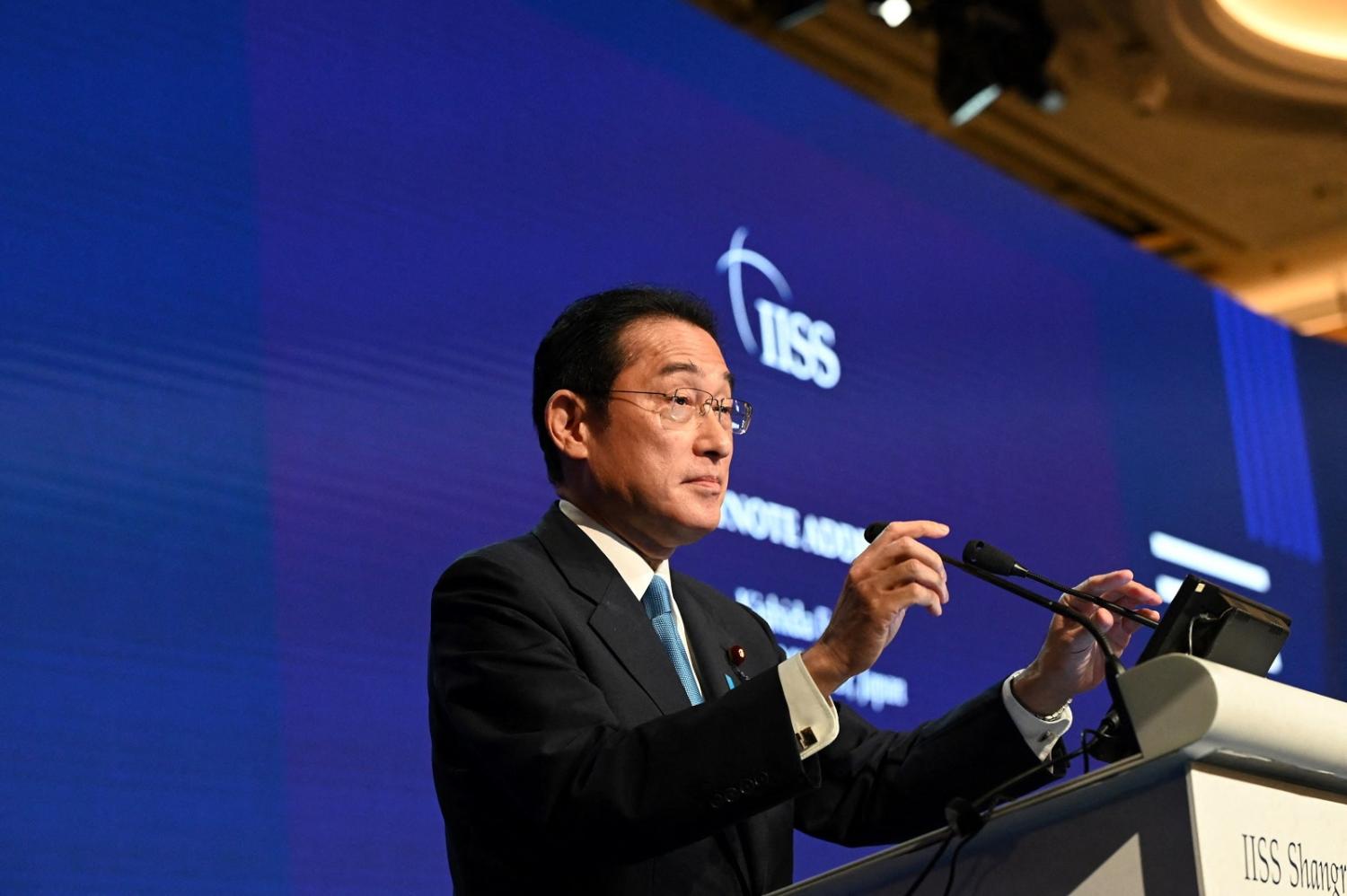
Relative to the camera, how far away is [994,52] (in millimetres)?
5695

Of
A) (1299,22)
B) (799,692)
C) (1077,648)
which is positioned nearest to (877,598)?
(799,692)

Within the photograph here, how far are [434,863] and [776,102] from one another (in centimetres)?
228

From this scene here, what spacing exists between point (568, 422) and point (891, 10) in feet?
11.6

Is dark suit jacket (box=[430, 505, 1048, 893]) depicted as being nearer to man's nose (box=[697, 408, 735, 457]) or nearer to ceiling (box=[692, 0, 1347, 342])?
man's nose (box=[697, 408, 735, 457])

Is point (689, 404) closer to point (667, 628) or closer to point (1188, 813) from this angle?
point (667, 628)

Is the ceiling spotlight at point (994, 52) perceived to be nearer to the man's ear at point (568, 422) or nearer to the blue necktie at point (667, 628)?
the man's ear at point (568, 422)

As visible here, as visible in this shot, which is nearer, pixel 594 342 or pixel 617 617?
pixel 617 617

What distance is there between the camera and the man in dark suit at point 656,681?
1.58m

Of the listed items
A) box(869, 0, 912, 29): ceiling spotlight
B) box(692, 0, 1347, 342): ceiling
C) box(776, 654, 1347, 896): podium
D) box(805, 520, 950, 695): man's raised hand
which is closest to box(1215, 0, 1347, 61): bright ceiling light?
box(692, 0, 1347, 342): ceiling

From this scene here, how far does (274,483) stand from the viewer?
2.67m

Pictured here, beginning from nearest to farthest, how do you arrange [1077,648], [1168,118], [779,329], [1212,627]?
1. [1212,627]
2. [1077,648]
3. [779,329]
4. [1168,118]

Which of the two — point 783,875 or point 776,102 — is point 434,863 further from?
point 776,102

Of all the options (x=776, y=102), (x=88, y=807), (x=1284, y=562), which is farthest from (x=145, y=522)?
(x=1284, y=562)

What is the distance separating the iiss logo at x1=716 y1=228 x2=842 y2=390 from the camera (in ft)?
12.3
